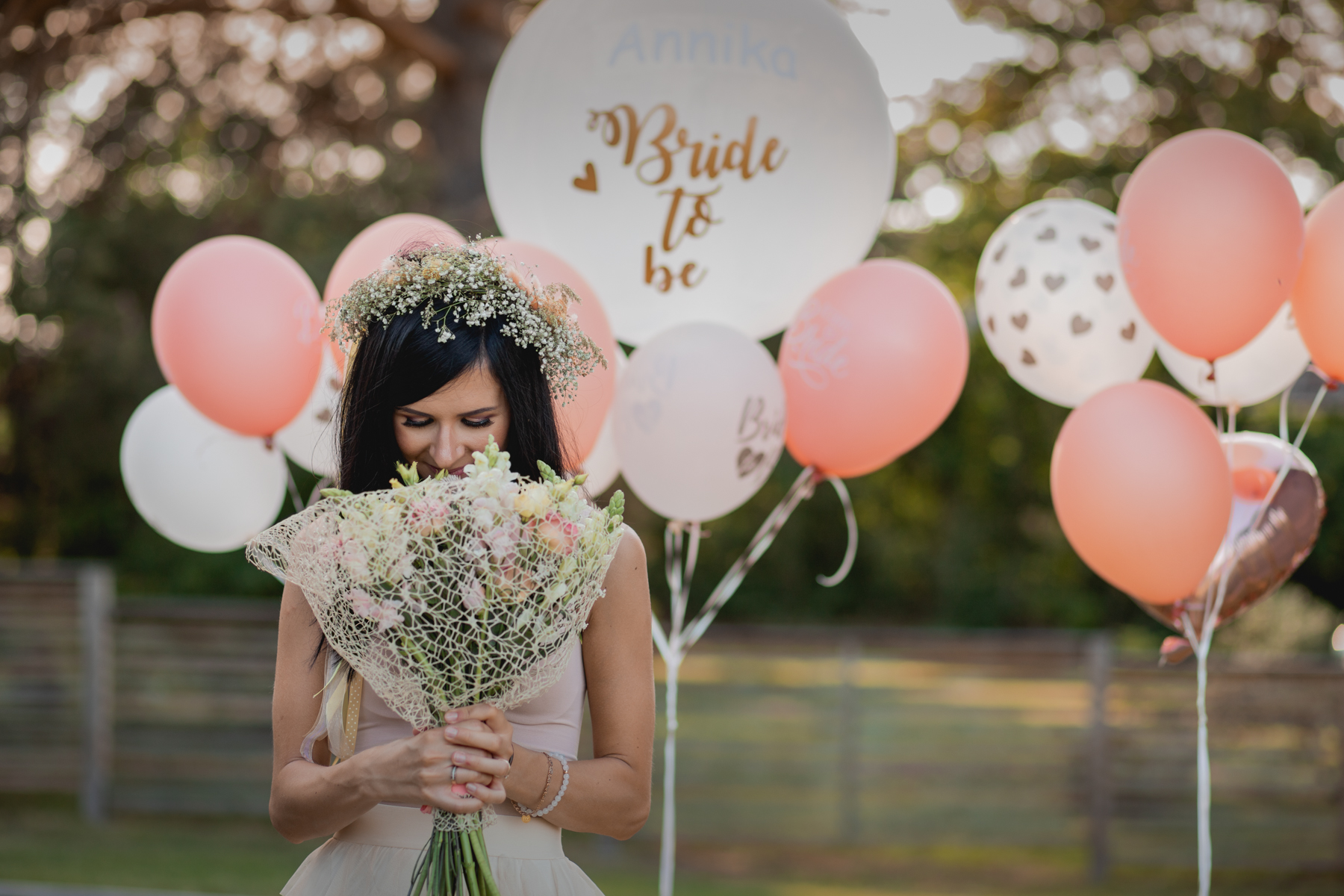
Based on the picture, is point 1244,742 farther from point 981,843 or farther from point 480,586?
point 480,586

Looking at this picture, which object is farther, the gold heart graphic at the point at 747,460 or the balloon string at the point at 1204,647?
the balloon string at the point at 1204,647

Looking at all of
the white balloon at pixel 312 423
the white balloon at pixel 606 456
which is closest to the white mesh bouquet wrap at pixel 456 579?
the white balloon at pixel 606 456

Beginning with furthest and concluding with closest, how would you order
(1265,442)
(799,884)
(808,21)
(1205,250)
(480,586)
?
(799,884) < (1265,442) < (808,21) < (1205,250) < (480,586)

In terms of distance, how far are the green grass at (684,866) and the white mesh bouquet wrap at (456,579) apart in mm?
4415

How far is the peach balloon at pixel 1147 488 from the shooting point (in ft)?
8.46

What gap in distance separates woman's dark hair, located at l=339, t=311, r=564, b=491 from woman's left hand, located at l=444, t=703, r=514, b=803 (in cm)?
35

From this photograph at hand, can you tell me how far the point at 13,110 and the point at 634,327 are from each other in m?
6.63

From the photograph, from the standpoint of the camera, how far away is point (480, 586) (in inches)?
52.1

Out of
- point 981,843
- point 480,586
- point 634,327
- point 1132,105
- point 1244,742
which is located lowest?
point 981,843

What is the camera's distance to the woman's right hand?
1.35 m

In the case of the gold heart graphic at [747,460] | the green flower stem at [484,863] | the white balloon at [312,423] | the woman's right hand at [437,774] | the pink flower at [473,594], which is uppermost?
the pink flower at [473,594]

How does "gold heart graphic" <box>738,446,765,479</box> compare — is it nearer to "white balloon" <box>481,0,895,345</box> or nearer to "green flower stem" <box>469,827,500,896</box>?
"white balloon" <box>481,0,895,345</box>

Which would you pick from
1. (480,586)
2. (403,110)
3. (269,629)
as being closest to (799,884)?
(269,629)

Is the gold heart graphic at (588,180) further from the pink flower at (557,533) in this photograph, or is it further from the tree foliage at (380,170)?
the tree foliage at (380,170)
